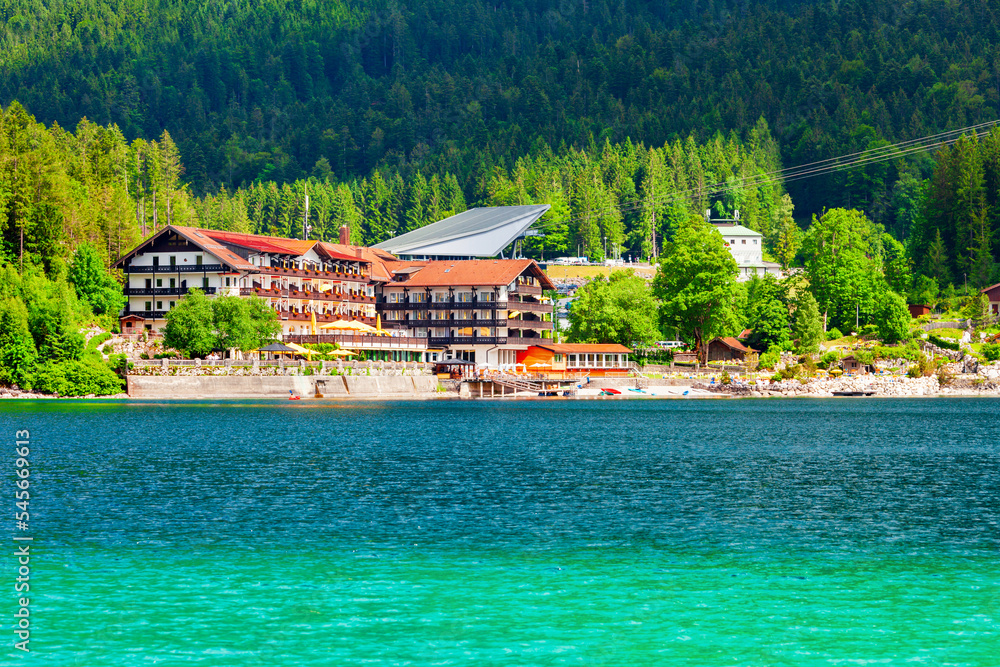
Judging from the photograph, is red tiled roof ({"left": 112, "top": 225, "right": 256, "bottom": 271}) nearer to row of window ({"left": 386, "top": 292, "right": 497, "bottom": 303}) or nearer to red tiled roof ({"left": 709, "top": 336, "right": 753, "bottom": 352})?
row of window ({"left": 386, "top": 292, "right": 497, "bottom": 303})

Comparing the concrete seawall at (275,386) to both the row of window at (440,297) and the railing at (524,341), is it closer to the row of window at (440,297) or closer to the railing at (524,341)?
the railing at (524,341)

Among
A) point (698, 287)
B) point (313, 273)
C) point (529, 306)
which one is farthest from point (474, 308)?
point (698, 287)

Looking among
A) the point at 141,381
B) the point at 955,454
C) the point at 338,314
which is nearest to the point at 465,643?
the point at 955,454

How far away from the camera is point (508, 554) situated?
27.6m

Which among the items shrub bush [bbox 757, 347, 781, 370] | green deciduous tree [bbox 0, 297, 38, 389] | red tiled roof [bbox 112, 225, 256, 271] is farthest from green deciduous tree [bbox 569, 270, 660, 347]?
green deciduous tree [bbox 0, 297, 38, 389]

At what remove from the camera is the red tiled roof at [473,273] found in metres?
125

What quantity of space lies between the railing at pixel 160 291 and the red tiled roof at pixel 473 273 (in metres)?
23.3

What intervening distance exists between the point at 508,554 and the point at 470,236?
154m

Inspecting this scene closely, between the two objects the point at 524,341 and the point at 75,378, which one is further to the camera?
the point at 524,341

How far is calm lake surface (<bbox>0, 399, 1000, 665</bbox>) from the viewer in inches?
792

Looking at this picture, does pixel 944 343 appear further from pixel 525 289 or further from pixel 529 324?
pixel 525 289

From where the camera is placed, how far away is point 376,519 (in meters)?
Answer: 32.7

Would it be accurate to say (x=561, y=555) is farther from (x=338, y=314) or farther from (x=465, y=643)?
(x=338, y=314)

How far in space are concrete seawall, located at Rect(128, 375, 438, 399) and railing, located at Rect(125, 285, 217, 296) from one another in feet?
69.5
